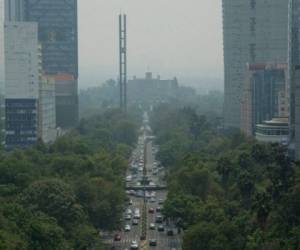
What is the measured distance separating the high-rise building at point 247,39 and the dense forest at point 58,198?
89.9 feet

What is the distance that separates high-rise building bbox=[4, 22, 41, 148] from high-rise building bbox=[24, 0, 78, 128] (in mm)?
21188

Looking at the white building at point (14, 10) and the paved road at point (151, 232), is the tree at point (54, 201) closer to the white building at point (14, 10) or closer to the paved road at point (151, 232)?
the paved road at point (151, 232)

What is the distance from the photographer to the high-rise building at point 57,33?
75312 millimetres

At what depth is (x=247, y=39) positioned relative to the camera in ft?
235

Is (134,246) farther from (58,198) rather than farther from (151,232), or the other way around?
(151,232)

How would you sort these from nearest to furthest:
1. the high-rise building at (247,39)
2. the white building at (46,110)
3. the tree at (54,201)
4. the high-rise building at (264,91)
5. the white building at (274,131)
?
the tree at (54,201)
the white building at (274,131)
the white building at (46,110)
the high-rise building at (264,91)
the high-rise building at (247,39)

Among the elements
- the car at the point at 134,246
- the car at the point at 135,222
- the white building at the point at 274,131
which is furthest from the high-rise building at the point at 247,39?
the car at the point at 134,246

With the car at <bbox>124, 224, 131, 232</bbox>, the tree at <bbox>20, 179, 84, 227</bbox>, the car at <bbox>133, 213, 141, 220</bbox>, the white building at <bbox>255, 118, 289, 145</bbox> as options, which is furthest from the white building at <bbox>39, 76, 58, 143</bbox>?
the tree at <bbox>20, 179, 84, 227</bbox>

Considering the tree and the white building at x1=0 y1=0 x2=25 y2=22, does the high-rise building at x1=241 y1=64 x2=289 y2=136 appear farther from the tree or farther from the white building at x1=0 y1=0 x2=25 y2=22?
the tree

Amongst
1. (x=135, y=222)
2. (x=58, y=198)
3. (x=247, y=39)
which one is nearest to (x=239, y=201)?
(x=135, y=222)

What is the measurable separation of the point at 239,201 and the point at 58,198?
6.64 metres

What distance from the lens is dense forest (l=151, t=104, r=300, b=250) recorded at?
24641mm

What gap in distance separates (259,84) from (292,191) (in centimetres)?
3403

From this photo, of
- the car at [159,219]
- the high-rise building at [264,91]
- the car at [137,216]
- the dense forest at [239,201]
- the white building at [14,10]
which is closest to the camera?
the dense forest at [239,201]
